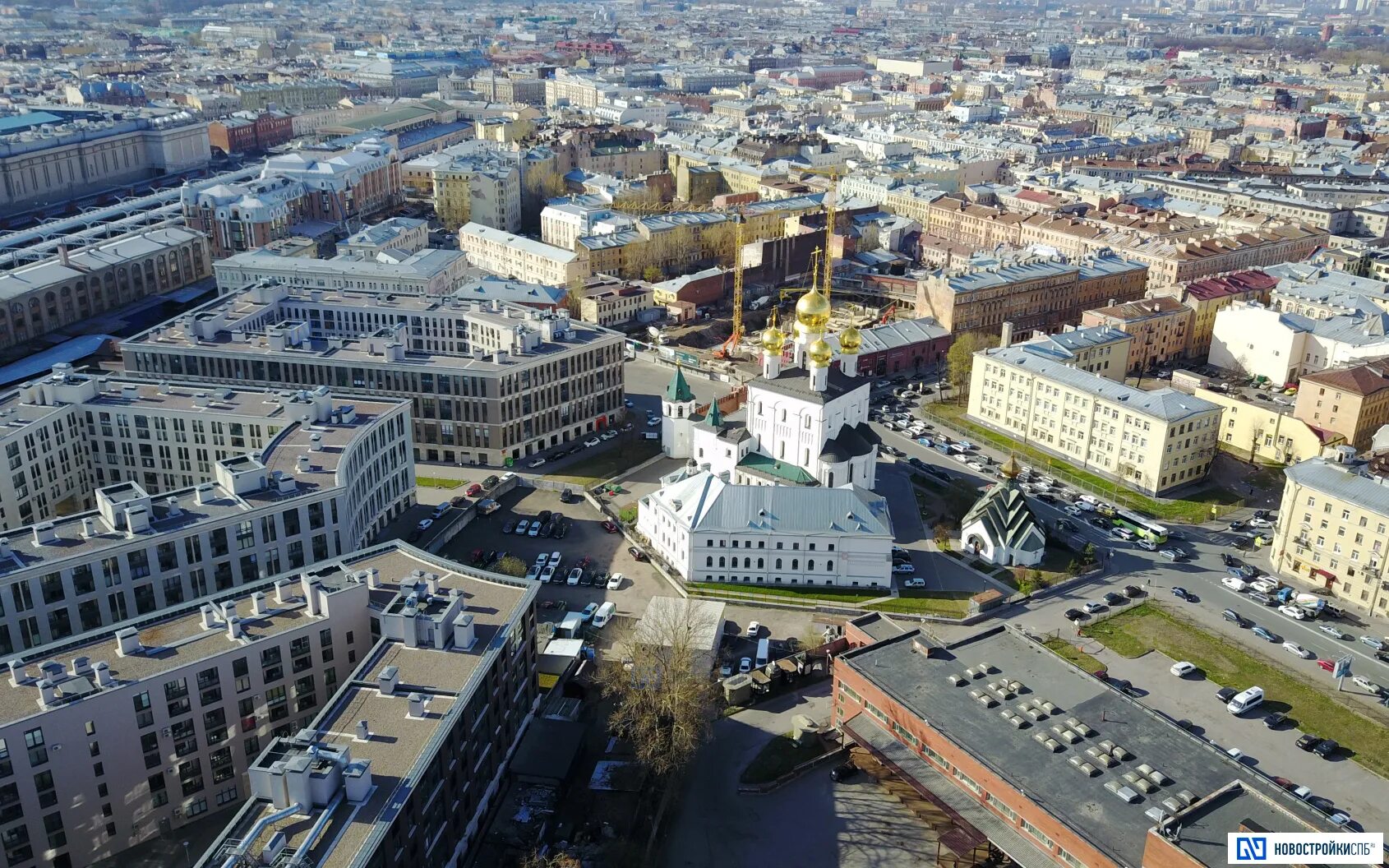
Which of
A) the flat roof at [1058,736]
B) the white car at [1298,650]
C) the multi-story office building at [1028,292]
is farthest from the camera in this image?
the multi-story office building at [1028,292]

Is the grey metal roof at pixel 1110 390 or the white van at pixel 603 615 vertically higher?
the grey metal roof at pixel 1110 390

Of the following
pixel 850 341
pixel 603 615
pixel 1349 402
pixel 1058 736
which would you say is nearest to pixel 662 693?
pixel 603 615

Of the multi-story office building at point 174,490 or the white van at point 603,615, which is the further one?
the white van at point 603,615

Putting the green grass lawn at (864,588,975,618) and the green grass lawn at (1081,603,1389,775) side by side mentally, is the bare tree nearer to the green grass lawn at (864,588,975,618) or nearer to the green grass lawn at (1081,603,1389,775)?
the green grass lawn at (864,588,975,618)

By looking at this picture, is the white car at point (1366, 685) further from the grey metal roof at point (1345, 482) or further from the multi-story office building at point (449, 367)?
the multi-story office building at point (449, 367)

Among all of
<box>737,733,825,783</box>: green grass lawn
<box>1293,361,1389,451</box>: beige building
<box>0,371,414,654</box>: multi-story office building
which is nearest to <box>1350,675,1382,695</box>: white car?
<box>737,733,825,783</box>: green grass lawn

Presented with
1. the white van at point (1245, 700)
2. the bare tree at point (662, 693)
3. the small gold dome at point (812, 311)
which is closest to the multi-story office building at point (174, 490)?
the bare tree at point (662, 693)

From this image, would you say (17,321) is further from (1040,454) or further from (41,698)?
(1040,454)

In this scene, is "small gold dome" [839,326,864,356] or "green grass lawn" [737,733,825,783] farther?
"small gold dome" [839,326,864,356]
